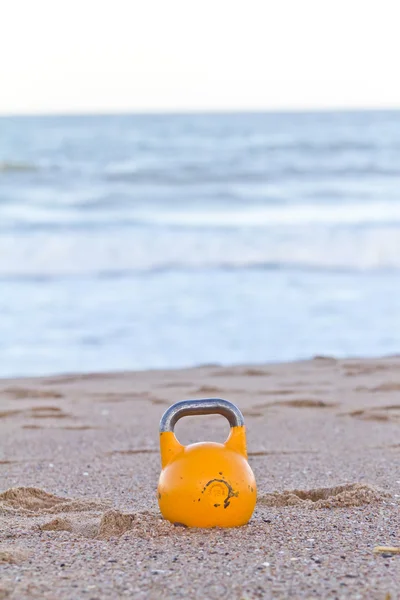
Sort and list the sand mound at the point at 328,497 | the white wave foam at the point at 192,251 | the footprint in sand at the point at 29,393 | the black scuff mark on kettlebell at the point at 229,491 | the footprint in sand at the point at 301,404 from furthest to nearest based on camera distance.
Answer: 1. the white wave foam at the point at 192,251
2. the footprint in sand at the point at 29,393
3. the footprint in sand at the point at 301,404
4. the sand mound at the point at 328,497
5. the black scuff mark on kettlebell at the point at 229,491

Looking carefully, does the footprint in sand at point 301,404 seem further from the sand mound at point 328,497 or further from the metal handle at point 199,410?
the metal handle at point 199,410

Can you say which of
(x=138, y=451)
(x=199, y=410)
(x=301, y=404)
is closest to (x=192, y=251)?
(x=301, y=404)

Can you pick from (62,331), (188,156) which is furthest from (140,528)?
(188,156)

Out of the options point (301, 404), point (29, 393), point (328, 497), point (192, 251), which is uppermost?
point (192, 251)

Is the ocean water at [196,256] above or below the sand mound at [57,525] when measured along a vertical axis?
above

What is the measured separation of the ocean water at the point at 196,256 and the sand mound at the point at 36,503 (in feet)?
10.3

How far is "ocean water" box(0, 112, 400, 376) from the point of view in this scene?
700 cm

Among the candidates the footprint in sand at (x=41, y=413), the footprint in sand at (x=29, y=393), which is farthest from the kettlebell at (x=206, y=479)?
the footprint in sand at (x=29, y=393)

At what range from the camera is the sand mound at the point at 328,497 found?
2.84 metres

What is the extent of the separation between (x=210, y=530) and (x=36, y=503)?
0.82 metres

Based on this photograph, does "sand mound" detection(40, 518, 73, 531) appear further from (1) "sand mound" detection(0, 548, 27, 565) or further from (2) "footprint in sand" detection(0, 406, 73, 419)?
(2) "footprint in sand" detection(0, 406, 73, 419)

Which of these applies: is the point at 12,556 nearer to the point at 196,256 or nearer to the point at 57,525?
the point at 57,525

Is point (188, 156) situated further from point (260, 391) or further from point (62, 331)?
point (260, 391)

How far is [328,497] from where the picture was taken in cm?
297
